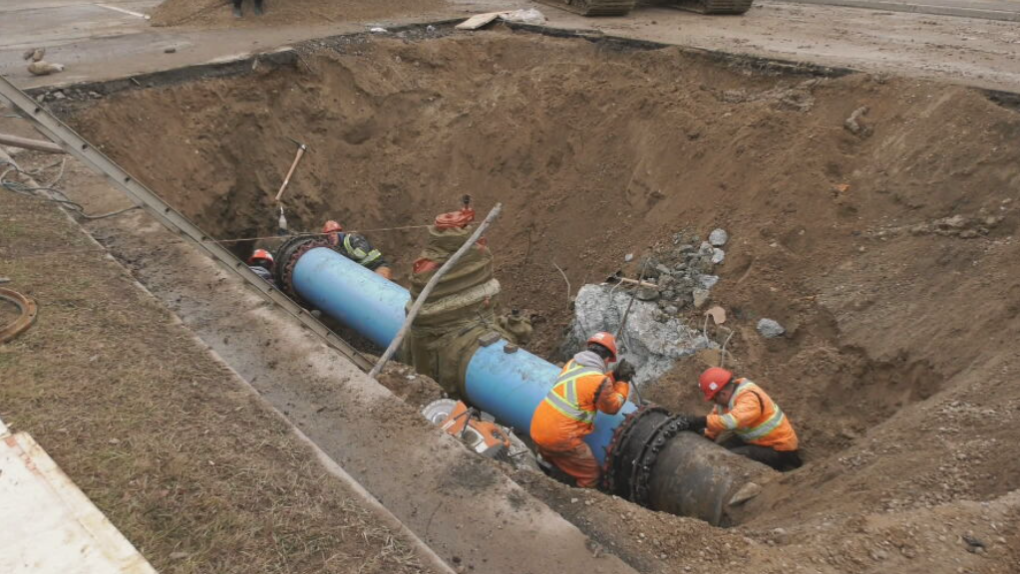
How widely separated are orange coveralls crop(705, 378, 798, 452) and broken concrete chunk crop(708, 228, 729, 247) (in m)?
2.21

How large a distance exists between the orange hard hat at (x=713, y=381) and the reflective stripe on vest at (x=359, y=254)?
452 cm

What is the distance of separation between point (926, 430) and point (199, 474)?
13.7ft

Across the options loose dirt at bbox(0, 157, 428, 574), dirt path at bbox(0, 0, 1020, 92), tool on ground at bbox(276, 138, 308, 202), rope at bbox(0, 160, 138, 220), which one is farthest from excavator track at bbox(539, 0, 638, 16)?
loose dirt at bbox(0, 157, 428, 574)

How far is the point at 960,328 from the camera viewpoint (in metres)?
5.52

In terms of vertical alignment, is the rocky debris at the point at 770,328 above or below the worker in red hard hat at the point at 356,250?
above

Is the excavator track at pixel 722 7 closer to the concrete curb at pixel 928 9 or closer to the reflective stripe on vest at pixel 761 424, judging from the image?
the concrete curb at pixel 928 9

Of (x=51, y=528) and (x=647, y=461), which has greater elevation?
(x=51, y=528)


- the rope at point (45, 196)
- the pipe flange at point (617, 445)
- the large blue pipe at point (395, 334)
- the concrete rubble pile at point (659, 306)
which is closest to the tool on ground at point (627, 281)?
the concrete rubble pile at point (659, 306)

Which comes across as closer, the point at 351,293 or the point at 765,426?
the point at 765,426

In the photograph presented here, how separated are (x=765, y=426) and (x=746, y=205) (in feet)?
9.17

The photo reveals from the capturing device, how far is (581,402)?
5145 millimetres

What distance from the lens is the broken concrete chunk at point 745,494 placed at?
188 inches

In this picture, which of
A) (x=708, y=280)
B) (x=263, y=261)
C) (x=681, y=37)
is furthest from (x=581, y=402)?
(x=681, y=37)

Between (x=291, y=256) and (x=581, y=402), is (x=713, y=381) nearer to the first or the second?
(x=581, y=402)
